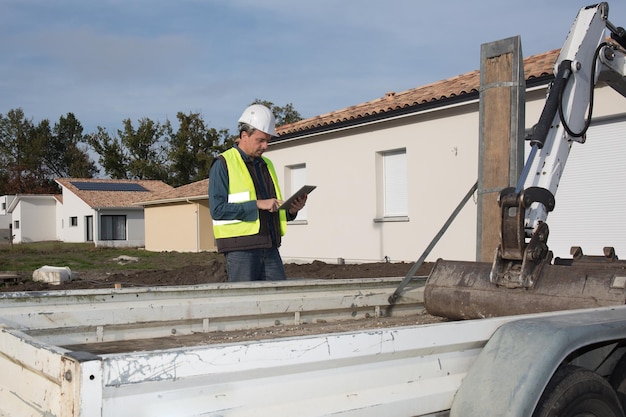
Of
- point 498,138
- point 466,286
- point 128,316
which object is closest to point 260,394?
point 128,316

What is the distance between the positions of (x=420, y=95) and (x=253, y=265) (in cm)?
1074

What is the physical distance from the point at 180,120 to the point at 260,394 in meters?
51.5

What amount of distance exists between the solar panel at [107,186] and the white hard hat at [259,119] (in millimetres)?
44071

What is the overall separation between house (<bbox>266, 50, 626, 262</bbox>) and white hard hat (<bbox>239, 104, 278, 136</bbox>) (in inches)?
234

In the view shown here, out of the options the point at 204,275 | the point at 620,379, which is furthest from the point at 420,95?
the point at 620,379

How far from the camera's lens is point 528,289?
3.76 m

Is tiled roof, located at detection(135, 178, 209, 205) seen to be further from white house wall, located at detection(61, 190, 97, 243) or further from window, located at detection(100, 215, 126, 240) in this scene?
white house wall, located at detection(61, 190, 97, 243)

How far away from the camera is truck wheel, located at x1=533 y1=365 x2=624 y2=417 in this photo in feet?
8.45

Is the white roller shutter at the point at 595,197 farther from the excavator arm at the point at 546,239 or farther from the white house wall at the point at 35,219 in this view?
the white house wall at the point at 35,219

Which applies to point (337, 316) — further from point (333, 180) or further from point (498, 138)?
point (333, 180)

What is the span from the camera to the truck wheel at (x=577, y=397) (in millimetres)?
2574

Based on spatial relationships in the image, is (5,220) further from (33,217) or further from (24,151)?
(24,151)

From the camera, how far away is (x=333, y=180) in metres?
16.8

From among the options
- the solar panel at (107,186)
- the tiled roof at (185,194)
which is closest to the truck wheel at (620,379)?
the tiled roof at (185,194)
